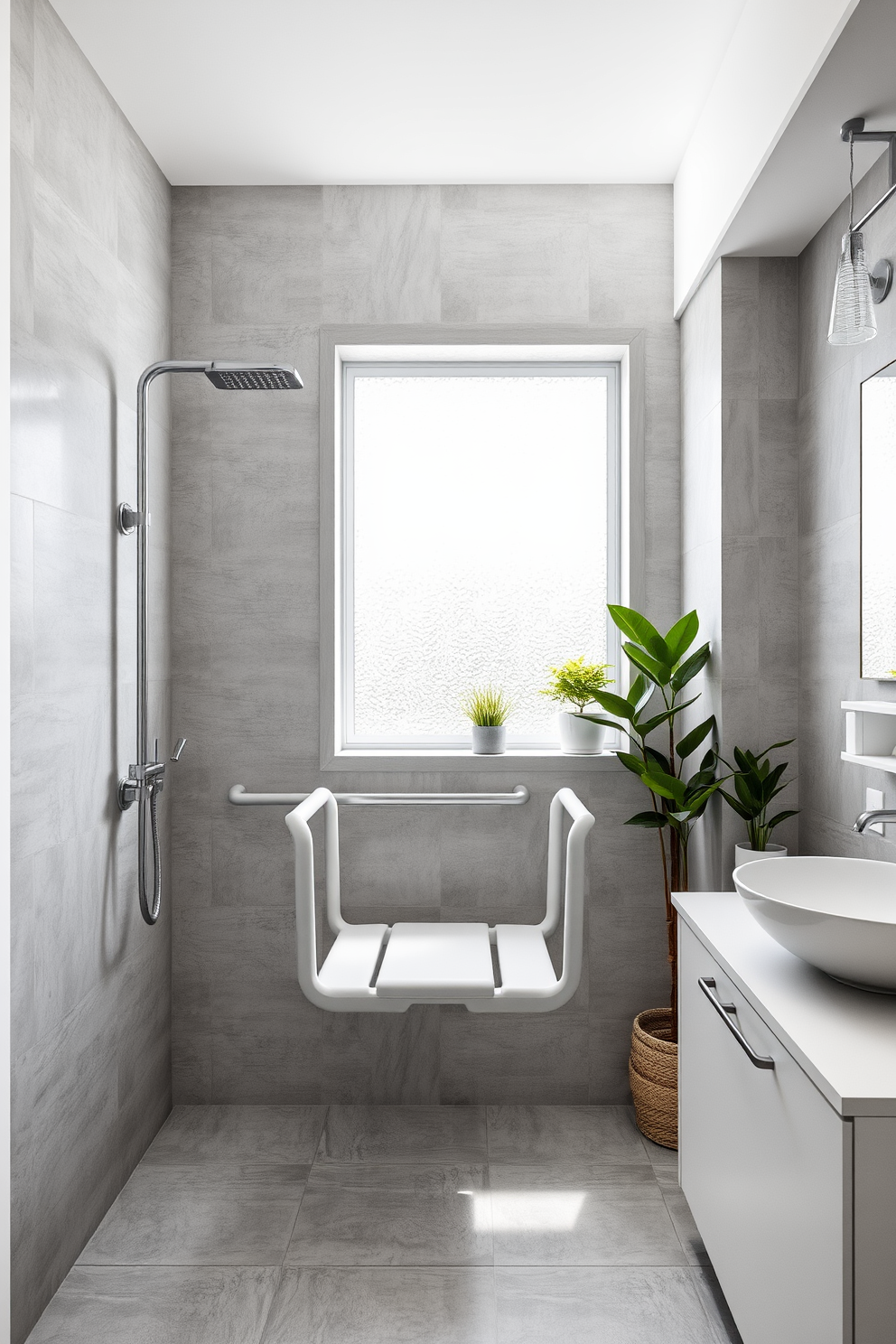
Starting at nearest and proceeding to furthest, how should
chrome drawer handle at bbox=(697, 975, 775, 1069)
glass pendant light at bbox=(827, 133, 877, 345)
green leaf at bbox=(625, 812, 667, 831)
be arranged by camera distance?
1. chrome drawer handle at bbox=(697, 975, 775, 1069)
2. glass pendant light at bbox=(827, 133, 877, 345)
3. green leaf at bbox=(625, 812, 667, 831)

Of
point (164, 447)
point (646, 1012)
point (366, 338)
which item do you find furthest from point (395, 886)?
point (366, 338)

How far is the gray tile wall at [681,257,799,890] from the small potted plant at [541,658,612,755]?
1.21 feet

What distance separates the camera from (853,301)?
4.93 feet

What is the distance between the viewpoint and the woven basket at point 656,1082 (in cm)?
227

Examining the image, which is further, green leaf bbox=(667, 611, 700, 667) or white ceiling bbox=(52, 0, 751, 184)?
green leaf bbox=(667, 611, 700, 667)

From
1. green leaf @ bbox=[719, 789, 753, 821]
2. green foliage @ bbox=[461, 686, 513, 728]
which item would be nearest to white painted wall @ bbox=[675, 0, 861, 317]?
green foliage @ bbox=[461, 686, 513, 728]

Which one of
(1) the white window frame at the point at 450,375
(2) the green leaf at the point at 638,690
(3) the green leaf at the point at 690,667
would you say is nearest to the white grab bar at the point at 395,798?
(1) the white window frame at the point at 450,375

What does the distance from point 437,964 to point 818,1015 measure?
3.06 ft

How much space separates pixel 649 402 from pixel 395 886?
1.55m

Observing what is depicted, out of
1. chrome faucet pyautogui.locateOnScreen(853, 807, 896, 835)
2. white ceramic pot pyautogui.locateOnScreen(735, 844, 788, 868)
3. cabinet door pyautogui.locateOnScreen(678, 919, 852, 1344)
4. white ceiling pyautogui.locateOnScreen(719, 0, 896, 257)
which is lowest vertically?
cabinet door pyautogui.locateOnScreen(678, 919, 852, 1344)

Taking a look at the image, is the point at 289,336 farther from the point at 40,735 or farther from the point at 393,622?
the point at 40,735

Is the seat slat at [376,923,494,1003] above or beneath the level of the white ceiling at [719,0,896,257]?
beneath

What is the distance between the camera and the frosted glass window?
2748 mm

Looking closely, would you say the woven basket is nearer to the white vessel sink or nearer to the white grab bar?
the white grab bar
